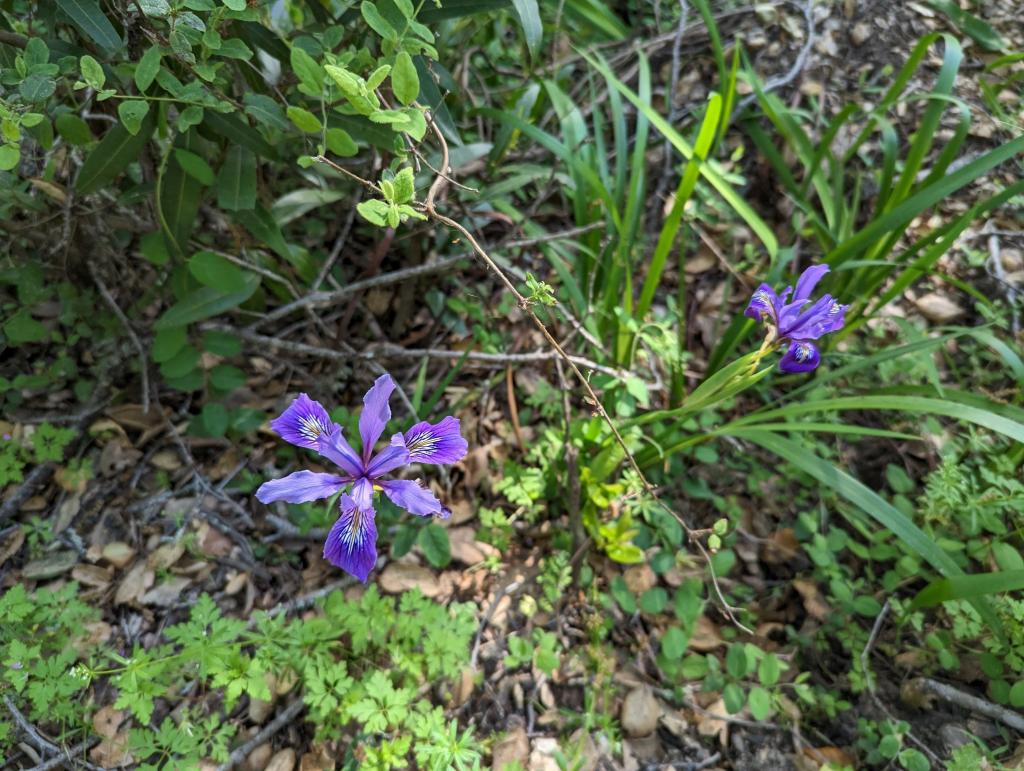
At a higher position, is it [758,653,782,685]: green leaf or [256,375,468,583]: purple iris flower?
[256,375,468,583]: purple iris flower

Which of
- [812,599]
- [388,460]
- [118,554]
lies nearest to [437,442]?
[388,460]

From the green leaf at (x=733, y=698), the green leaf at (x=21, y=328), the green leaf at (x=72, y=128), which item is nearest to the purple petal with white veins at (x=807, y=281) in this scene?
the green leaf at (x=733, y=698)

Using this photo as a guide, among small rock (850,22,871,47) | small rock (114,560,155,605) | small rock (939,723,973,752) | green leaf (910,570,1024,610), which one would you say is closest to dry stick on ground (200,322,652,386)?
small rock (114,560,155,605)

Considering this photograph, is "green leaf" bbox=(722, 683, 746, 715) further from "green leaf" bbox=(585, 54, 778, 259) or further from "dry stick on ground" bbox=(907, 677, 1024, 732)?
"green leaf" bbox=(585, 54, 778, 259)

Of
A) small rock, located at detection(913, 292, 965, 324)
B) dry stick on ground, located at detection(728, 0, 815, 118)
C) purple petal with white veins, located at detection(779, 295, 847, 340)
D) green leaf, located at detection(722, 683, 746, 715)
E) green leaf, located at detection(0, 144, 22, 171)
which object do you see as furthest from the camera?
dry stick on ground, located at detection(728, 0, 815, 118)

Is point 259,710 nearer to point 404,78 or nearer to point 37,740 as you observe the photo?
point 37,740

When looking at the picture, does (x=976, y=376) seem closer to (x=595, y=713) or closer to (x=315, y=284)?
(x=595, y=713)
